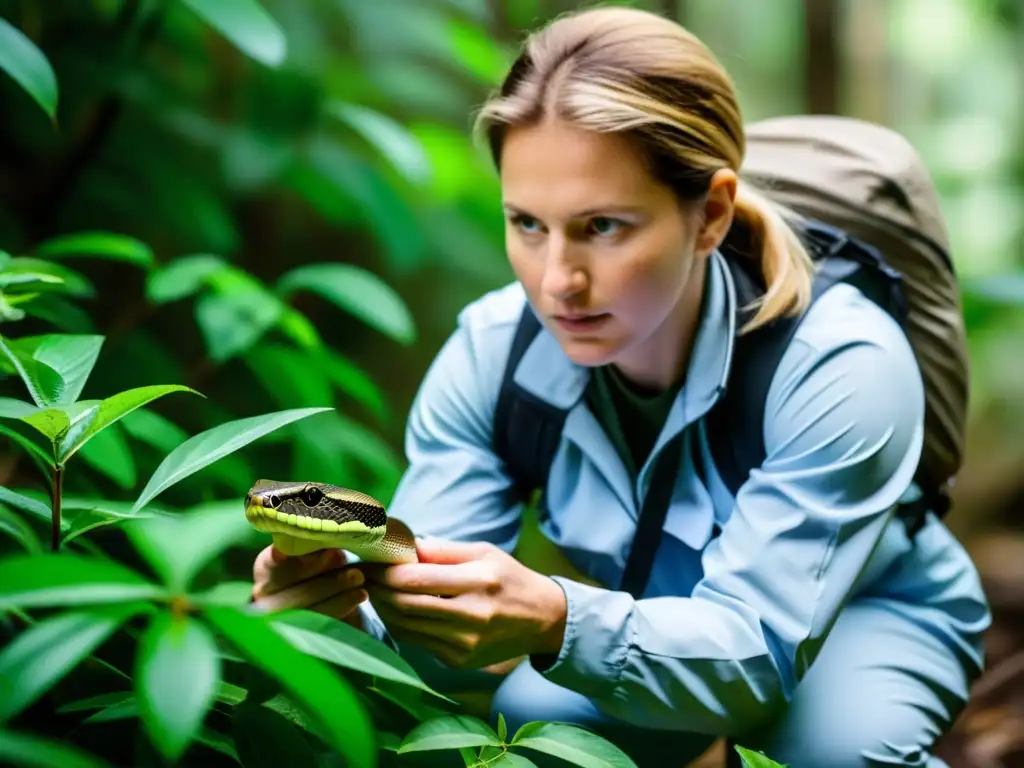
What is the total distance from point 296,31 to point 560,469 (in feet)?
5.92

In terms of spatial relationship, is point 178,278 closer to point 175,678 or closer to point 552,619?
point 552,619

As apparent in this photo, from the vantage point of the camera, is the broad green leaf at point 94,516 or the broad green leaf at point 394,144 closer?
the broad green leaf at point 94,516

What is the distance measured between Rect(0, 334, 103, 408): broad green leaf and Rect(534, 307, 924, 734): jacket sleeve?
0.68 meters

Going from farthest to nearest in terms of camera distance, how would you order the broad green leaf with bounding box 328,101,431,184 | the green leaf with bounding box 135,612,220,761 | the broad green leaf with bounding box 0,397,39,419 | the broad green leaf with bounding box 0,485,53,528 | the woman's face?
the broad green leaf with bounding box 328,101,431,184 < the woman's face < the broad green leaf with bounding box 0,485,53,528 < the broad green leaf with bounding box 0,397,39,419 < the green leaf with bounding box 135,612,220,761

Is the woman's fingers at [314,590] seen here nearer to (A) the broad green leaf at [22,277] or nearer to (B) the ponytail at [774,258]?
(A) the broad green leaf at [22,277]

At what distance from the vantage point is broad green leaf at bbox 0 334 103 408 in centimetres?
125

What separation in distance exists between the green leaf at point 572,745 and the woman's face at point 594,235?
53 cm

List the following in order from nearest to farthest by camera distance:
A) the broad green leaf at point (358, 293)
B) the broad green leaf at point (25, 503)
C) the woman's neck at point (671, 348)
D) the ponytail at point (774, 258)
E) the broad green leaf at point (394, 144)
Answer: the broad green leaf at point (25, 503) < the ponytail at point (774, 258) < the woman's neck at point (671, 348) < the broad green leaf at point (358, 293) < the broad green leaf at point (394, 144)

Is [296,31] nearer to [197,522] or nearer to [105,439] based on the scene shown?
[105,439]

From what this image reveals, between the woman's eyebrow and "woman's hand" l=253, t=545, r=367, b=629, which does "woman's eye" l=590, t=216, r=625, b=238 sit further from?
"woman's hand" l=253, t=545, r=367, b=629

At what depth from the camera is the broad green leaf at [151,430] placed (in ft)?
5.87

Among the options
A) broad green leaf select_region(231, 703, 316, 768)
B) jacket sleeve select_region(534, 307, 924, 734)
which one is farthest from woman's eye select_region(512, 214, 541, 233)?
broad green leaf select_region(231, 703, 316, 768)

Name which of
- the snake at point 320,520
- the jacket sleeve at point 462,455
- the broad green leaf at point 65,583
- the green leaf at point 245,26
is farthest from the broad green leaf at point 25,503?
the green leaf at point 245,26

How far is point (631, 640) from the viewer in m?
1.45
